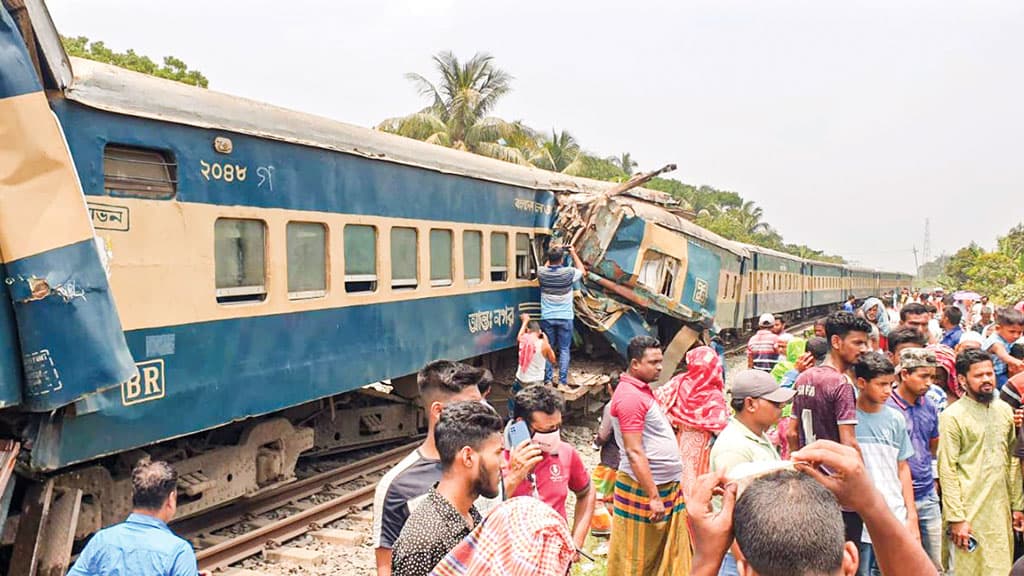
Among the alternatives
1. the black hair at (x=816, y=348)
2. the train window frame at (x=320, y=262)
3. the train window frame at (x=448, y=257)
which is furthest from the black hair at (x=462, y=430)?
the train window frame at (x=448, y=257)

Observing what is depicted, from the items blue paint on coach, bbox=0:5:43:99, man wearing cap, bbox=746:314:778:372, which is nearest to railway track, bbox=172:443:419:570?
blue paint on coach, bbox=0:5:43:99

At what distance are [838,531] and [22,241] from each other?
407cm

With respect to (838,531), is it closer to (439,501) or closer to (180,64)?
(439,501)

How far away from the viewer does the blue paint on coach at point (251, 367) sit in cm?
485

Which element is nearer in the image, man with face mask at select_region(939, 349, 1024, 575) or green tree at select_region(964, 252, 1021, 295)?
man with face mask at select_region(939, 349, 1024, 575)

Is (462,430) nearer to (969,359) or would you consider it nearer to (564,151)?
(969,359)

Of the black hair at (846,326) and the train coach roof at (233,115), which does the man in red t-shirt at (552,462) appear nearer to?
the black hair at (846,326)

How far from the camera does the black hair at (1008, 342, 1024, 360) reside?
6.56m

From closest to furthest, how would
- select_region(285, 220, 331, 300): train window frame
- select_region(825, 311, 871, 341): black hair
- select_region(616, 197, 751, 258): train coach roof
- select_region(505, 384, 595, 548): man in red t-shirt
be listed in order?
select_region(505, 384, 595, 548): man in red t-shirt → select_region(825, 311, 871, 341): black hair → select_region(285, 220, 331, 300): train window frame → select_region(616, 197, 751, 258): train coach roof

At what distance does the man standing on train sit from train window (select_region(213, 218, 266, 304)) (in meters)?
4.50

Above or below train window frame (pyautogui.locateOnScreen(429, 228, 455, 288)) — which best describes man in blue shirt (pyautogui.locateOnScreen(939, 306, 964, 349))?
below

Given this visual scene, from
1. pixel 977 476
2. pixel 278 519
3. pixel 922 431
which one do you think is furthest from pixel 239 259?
pixel 977 476

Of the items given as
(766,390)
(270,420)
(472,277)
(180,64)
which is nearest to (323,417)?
(270,420)

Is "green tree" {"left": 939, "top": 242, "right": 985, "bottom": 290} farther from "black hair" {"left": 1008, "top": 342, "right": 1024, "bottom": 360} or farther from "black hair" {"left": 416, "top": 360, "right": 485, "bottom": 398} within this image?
"black hair" {"left": 416, "top": 360, "right": 485, "bottom": 398}
